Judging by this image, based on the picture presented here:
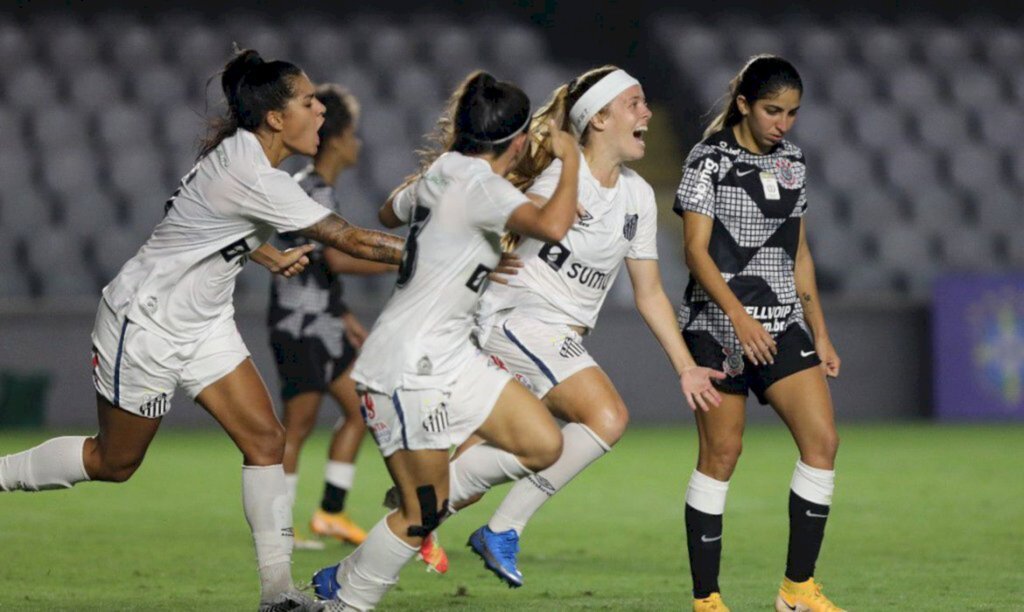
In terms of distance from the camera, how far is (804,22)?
19594mm

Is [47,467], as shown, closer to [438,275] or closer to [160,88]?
[438,275]

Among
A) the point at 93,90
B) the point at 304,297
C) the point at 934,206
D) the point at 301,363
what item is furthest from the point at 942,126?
the point at 301,363

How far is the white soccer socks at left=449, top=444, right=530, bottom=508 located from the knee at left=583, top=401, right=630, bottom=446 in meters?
0.45

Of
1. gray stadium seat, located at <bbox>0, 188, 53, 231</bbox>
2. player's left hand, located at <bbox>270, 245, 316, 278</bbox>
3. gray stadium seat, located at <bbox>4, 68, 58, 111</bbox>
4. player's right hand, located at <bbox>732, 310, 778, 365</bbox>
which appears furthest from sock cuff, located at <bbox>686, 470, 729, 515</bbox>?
gray stadium seat, located at <bbox>4, 68, 58, 111</bbox>

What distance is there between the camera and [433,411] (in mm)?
5125

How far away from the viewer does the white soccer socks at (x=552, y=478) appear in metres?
6.00

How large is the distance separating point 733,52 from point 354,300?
6397 mm

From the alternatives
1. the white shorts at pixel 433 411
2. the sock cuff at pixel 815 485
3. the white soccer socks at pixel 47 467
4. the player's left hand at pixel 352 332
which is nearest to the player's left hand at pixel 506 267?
the white shorts at pixel 433 411

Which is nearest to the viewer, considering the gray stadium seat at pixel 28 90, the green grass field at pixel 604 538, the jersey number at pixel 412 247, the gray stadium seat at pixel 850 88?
the jersey number at pixel 412 247

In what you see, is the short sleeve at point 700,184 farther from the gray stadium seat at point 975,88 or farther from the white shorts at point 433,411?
the gray stadium seat at point 975,88

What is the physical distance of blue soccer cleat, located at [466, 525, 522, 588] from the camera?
5.98 metres

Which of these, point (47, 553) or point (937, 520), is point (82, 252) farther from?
point (937, 520)

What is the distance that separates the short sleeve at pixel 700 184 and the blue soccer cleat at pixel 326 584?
5.78 ft

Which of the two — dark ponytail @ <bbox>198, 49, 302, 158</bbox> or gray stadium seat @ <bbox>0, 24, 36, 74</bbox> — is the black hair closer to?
dark ponytail @ <bbox>198, 49, 302, 158</bbox>
